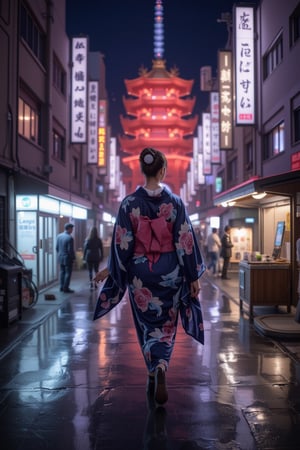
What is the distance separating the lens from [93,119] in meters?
22.0

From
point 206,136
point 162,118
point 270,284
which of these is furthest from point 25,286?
point 162,118

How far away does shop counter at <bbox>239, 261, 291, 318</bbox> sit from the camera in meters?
8.98

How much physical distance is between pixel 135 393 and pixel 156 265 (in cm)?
136

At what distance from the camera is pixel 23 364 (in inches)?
227

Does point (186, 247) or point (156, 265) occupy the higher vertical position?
point (186, 247)

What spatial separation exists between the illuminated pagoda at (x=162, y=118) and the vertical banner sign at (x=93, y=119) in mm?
36288

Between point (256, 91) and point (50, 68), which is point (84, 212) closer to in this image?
point (50, 68)

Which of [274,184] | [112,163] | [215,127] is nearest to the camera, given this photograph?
[274,184]

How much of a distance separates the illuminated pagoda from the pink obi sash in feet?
182

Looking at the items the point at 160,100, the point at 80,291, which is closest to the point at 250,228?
the point at 80,291

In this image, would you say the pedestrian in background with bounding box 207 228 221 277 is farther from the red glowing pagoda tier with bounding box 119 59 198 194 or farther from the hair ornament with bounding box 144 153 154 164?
the red glowing pagoda tier with bounding box 119 59 198 194

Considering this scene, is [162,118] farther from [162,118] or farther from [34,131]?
[34,131]

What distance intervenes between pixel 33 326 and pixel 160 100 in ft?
175

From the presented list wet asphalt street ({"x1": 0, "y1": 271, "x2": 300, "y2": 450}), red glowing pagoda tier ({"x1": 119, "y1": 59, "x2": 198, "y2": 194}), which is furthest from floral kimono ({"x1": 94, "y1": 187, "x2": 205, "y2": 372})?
red glowing pagoda tier ({"x1": 119, "y1": 59, "x2": 198, "y2": 194})
